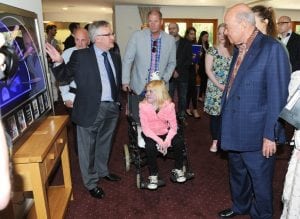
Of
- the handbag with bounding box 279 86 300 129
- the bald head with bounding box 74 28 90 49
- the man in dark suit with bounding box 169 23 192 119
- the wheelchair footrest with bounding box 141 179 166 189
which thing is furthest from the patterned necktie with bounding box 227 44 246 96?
the man in dark suit with bounding box 169 23 192 119

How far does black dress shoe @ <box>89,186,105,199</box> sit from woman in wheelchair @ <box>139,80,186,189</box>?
16.6 inches

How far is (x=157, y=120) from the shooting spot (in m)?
2.70

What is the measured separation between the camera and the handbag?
5.09 feet

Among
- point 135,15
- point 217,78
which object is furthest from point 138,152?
point 135,15

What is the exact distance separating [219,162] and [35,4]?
245 centimetres

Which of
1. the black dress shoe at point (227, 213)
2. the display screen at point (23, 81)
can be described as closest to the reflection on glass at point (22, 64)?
the display screen at point (23, 81)

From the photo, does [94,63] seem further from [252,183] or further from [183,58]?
[183,58]

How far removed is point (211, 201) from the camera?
2518 millimetres

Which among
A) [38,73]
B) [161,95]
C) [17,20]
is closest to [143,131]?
[161,95]

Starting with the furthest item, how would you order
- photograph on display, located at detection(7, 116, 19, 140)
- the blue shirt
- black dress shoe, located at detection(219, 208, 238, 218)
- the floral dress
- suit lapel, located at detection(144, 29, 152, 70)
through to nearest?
suit lapel, located at detection(144, 29, 152, 70) → the floral dress → the blue shirt → black dress shoe, located at detection(219, 208, 238, 218) → photograph on display, located at detection(7, 116, 19, 140)

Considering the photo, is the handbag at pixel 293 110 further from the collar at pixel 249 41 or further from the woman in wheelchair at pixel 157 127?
the woman in wheelchair at pixel 157 127

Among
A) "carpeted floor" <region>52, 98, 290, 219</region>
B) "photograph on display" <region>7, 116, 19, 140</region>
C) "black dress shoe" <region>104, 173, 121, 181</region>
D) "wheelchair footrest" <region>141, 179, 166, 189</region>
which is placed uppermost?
"photograph on display" <region>7, 116, 19, 140</region>

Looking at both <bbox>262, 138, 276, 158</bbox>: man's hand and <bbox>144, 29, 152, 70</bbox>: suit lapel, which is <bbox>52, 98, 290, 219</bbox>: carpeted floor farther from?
<bbox>144, 29, 152, 70</bbox>: suit lapel

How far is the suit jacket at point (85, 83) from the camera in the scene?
2.31 m
